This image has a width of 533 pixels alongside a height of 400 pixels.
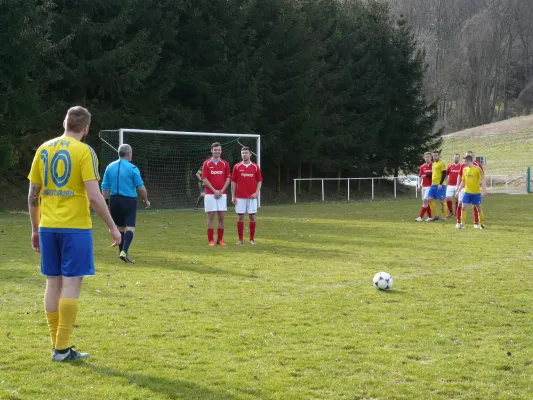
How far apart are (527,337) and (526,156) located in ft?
193

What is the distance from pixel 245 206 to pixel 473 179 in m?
6.53

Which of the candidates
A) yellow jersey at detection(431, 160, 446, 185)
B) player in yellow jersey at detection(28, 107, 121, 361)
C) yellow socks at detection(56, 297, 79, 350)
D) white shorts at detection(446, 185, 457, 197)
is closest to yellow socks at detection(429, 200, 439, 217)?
white shorts at detection(446, 185, 457, 197)

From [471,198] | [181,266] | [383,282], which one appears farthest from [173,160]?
[383,282]

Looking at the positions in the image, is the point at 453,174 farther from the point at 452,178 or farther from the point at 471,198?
the point at 471,198

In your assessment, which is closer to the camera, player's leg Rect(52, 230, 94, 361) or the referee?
player's leg Rect(52, 230, 94, 361)

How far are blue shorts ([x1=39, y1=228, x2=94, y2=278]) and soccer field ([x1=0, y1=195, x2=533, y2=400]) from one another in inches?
29.5

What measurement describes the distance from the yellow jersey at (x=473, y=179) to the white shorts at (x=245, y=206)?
20.5ft

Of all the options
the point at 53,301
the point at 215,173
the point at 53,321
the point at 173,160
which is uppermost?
the point at 173,160

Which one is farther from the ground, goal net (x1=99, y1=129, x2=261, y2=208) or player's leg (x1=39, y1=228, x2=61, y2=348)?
goal net (x1=99, y1=129, x2=261, y2=208)

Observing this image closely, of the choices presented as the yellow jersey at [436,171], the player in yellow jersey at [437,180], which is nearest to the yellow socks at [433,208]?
the player in yellow jersey at [437,180]

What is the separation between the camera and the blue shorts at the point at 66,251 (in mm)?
5633

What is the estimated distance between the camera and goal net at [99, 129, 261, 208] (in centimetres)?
2933

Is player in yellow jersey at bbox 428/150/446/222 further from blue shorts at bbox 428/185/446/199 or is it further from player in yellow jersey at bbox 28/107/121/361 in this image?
player in yellow jersey at bbox 28/107/121/361

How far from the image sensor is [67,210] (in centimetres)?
564
